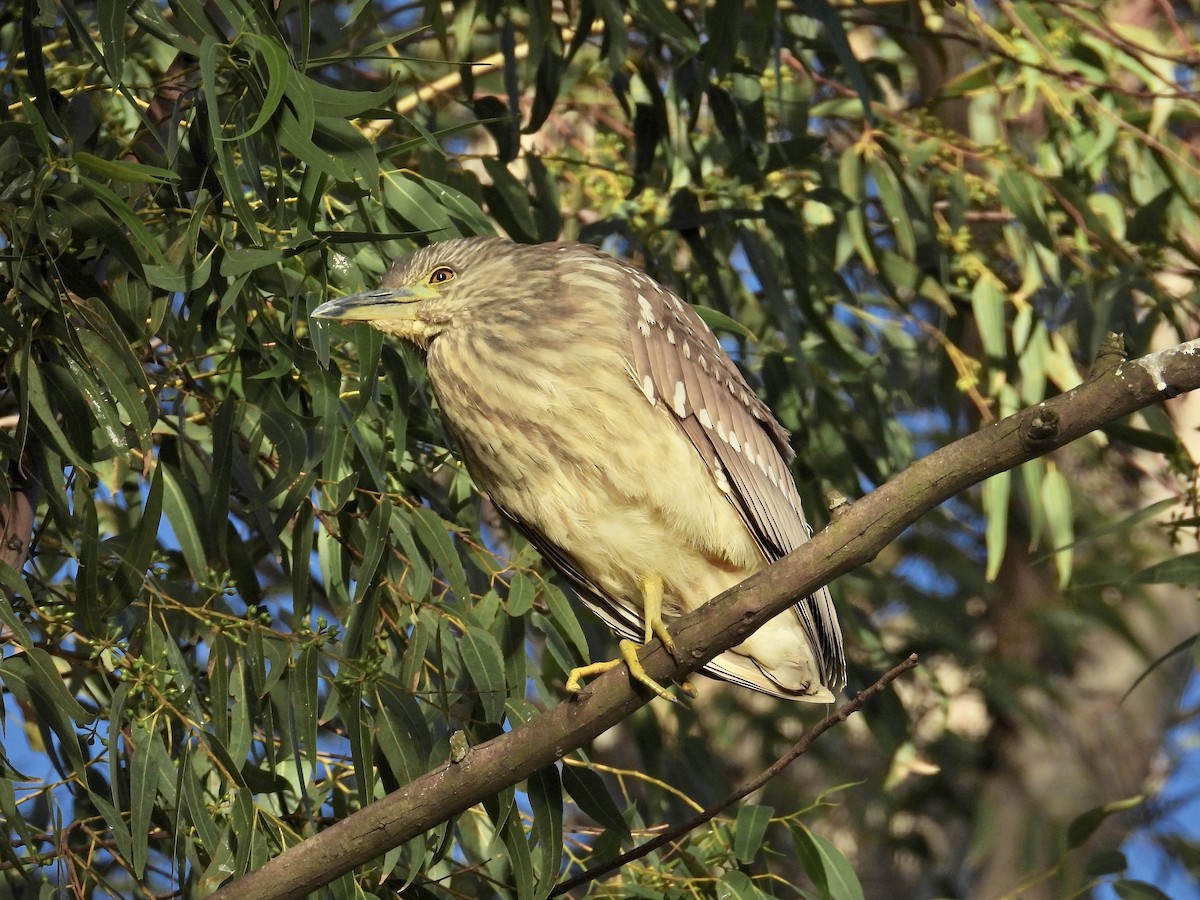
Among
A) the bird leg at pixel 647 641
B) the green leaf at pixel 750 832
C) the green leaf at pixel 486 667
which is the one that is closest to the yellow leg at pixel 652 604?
the bird leg at pixel 647 641

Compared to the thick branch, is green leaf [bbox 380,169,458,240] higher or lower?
higher

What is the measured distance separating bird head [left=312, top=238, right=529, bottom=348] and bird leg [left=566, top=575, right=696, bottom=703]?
0.60 m

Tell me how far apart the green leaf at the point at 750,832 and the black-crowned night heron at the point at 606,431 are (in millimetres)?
366

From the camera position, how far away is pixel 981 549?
6.41m

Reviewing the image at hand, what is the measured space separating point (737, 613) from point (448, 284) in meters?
1.07

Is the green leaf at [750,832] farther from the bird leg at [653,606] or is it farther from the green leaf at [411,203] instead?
the green leaf at [411,203]

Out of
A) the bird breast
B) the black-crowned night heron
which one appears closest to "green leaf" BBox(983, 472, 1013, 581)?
the black-crowned night heron

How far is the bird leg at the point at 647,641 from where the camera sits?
2.28m

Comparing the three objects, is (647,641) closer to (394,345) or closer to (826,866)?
(826,866)

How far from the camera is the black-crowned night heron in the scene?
2680 mm

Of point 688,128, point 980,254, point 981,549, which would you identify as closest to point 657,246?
point 688,128

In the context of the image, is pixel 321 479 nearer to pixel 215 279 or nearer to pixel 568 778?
pixel 215 279

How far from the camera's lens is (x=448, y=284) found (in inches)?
114

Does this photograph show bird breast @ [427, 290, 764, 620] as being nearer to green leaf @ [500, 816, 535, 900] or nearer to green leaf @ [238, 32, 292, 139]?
green leaf @ [500, 816, 535, 900]
